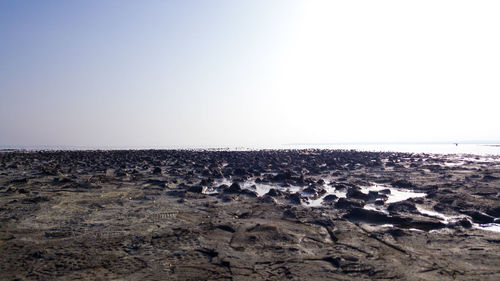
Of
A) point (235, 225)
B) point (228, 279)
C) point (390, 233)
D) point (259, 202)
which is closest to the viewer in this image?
point (228, 279)

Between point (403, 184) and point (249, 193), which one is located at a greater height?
point (249, 193)

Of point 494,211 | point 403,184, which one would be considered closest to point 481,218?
point 494,211

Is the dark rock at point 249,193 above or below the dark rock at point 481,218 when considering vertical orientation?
above

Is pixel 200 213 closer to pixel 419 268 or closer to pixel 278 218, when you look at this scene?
pixel 278 218

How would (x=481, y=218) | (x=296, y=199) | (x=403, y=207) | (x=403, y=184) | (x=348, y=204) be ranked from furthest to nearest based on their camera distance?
(x=403, y=184)
(x=296, y=199)
(x=348, y=204)
(x=403, y=207)
(x=481, y=218)

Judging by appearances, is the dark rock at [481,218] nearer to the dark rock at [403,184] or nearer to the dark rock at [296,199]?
the dark rock at [296,199]

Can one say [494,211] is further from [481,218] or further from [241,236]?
[241,236]

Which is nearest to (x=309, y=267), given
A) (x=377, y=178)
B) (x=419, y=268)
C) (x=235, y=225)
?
(x=419, y=268)

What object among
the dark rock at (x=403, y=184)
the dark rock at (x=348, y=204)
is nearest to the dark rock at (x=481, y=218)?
the dark rock at (x=348, y=204)

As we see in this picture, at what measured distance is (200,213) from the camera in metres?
8.97

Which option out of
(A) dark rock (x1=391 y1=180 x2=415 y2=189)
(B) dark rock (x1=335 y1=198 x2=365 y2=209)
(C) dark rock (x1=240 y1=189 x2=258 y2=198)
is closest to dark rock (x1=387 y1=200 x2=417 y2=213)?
(B) dark rock (x1=335 y1=198 x2=365 y2=209)

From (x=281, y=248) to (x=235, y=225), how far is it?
179 centimetres

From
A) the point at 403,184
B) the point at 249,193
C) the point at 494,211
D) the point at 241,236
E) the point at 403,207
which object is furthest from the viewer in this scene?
the point at 403,184

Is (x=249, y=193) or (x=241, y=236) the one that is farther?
(x=249, y=193)
